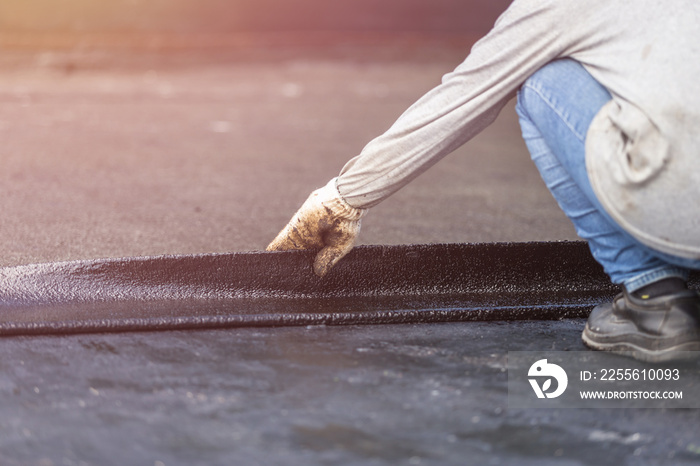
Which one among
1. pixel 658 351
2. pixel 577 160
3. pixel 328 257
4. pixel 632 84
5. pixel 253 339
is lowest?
pixel 253 339

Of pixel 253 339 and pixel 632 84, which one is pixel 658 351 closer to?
pixel 632 84

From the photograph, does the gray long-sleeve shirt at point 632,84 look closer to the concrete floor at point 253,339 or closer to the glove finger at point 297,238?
the concrete floor at point 253,339

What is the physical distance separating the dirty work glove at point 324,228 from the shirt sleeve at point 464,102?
1.5 inches

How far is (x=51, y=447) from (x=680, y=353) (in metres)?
1.41

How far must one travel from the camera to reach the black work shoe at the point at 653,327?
2.00 meters

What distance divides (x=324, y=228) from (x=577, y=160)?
77 centimetres

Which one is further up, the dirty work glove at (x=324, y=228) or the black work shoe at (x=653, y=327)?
the dirty work glove at (x=324, y=228)

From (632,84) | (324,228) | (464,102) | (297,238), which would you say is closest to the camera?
(632,84)

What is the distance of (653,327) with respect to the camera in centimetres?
202

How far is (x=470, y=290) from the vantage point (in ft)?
9.02

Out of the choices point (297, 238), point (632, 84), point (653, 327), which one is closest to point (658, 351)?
point (653, 327)

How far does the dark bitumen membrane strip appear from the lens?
247cm

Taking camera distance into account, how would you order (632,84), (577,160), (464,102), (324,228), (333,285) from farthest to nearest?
1. (333,285)
2. (324,228)
3. (464,102)
4. (577,160)
5. (632,84)

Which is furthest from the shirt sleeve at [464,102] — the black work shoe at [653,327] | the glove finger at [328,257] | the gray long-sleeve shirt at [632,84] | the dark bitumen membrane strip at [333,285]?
the black work shoe at [653,327]
